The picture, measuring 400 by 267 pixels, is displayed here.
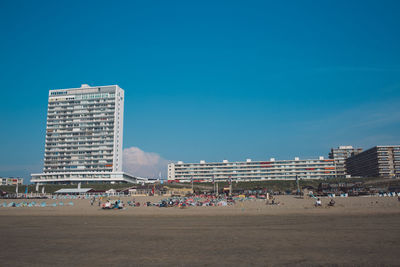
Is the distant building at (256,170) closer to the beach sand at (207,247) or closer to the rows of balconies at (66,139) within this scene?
the rows of balconies at (66,139)

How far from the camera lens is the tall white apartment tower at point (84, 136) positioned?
133625mm

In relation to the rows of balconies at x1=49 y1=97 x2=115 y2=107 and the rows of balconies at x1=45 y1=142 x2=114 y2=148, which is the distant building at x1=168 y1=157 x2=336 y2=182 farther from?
the rows of balconies at x1=49 y1=97 x2=115 y2=107

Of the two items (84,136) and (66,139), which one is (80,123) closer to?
(84,136)

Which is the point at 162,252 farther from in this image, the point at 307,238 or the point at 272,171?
the point at 272,171

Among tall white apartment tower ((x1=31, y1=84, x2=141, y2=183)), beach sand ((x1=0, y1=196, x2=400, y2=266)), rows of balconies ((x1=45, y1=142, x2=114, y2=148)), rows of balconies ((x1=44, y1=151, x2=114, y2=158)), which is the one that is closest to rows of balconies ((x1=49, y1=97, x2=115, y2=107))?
tall white apartment tower ((x1=31, y1=84, x2=141, y2=183))

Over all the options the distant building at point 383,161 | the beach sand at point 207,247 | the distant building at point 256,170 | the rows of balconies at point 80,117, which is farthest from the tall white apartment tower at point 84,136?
the distant building at point 383,161

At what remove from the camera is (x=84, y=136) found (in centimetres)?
13788

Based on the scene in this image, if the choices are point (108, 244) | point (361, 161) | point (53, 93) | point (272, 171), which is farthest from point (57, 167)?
point (361, 161)

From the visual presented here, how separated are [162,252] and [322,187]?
217 feet

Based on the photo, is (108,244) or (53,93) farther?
(53,93)

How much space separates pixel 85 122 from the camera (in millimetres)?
138625

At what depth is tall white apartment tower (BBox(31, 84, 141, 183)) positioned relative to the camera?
438 feet

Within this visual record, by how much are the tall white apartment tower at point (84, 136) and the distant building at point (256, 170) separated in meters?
44.8

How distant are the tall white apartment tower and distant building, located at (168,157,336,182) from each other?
1763 inches
